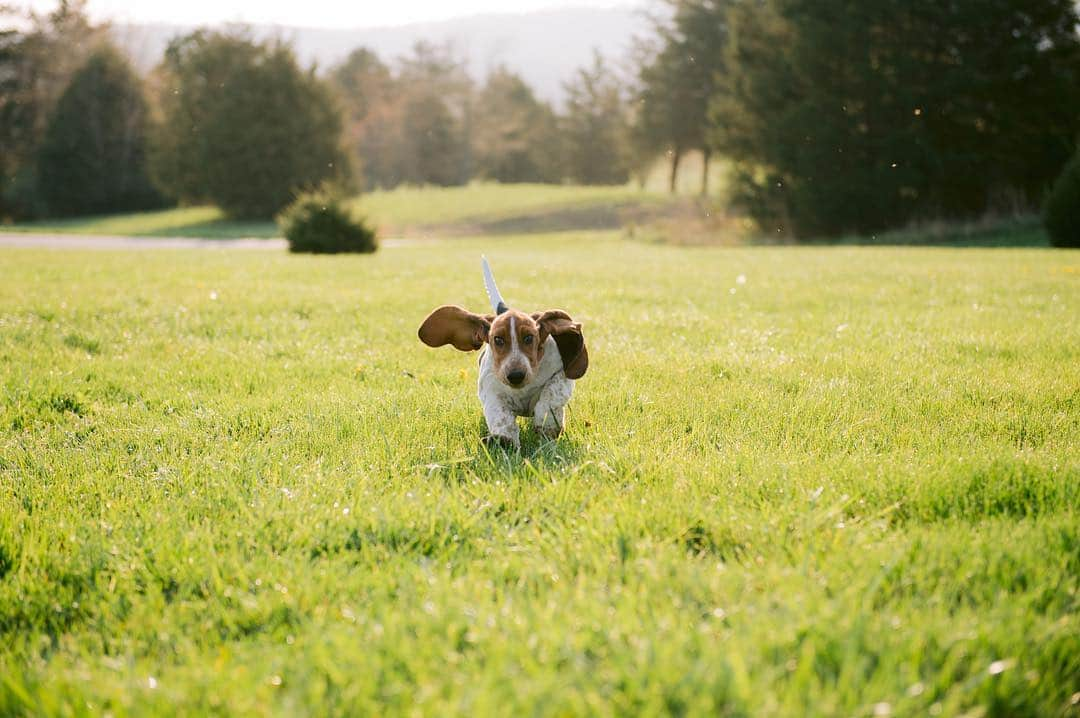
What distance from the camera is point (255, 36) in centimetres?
3988

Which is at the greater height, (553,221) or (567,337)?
(553,221)

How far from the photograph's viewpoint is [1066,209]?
65.0ft

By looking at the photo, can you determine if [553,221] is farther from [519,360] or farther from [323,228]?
[519,360]

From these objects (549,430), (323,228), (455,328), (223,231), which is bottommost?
(549,430)

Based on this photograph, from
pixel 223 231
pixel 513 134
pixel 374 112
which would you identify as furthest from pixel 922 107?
pixel 374 112

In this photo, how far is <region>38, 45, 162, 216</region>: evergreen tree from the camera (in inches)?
1677

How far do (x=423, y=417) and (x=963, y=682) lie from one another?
311 cm

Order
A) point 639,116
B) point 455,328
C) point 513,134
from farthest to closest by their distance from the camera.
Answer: point 513,134 < point 639,116 < point 455,328

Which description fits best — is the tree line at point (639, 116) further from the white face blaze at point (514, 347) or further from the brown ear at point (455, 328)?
the white face blaze at point (514, 347)

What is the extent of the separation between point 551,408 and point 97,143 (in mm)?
48345

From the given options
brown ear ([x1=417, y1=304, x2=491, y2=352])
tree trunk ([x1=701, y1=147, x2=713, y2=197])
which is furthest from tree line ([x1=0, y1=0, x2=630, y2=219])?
brown ear ([x1=417, y1=304, x2=491, y2=352])

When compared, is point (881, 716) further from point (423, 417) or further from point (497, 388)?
point (423, 417)

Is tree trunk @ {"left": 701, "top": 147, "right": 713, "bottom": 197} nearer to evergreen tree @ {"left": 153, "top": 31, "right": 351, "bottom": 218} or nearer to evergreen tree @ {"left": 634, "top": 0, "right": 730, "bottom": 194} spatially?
evergreen tree @ {"left": 634, "top": 0, "right": 730, "bottom": 194}

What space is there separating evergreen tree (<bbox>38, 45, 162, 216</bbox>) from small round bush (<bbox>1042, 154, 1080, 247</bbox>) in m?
43.1
